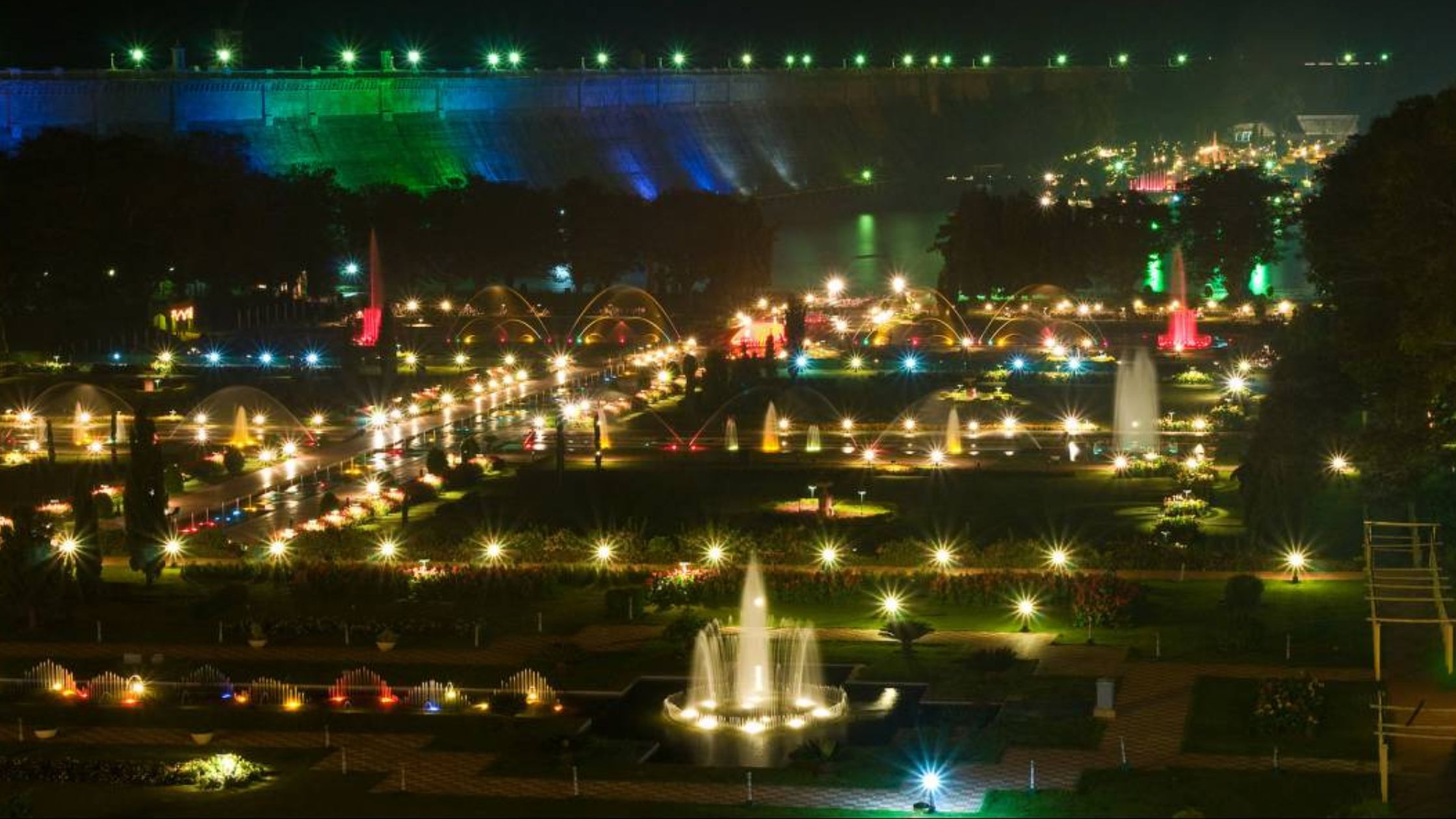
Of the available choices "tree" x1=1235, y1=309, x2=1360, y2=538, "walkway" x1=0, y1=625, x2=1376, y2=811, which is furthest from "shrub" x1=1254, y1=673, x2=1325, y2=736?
"tree" x1=1235, y1=309, x2=1360, y2=538

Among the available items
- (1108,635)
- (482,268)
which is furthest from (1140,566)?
(482,268)

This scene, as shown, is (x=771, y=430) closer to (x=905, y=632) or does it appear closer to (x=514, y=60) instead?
(x=905, y=632)

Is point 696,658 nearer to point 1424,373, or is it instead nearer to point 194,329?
point 1424,373

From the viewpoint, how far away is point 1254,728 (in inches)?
1003

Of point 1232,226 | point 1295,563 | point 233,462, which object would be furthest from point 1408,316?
point 1232,226

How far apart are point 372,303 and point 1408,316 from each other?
52113 millimetres

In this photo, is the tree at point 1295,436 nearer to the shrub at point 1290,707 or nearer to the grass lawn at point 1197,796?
the shrub at point 1290,707

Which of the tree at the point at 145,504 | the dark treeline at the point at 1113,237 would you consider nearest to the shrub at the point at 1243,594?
the tree at the point at 145,504

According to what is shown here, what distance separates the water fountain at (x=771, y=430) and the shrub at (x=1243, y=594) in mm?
18286

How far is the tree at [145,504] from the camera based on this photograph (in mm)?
35031

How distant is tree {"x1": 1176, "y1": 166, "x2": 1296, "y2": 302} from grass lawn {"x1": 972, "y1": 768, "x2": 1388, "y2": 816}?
210ft

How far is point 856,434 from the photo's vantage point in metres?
50.8

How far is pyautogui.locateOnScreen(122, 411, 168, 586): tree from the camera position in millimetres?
35031

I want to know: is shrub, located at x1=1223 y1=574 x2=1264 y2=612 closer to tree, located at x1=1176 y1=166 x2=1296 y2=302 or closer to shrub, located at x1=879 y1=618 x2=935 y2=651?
shrub, located at x1=879 y1=618 x2=935 y2=651
